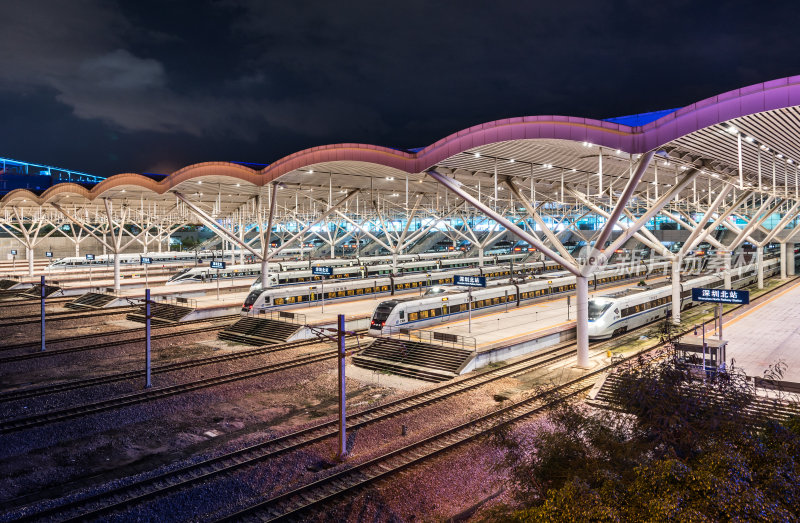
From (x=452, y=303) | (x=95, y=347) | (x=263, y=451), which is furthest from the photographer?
(x=452, y=303)

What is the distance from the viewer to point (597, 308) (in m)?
26.3

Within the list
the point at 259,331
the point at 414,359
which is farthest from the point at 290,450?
the point at 259,331

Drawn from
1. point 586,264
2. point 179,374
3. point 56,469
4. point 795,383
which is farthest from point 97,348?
point 795,383

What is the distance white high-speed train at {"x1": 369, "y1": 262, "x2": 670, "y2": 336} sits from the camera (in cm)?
2647

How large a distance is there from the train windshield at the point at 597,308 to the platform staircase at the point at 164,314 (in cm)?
2520

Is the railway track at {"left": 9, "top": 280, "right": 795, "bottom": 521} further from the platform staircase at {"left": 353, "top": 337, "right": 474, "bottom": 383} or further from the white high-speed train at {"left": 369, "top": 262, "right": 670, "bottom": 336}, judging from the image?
the white high-speed train at {"left": 369, "top": 262, "right": 670, "bottom": 336}

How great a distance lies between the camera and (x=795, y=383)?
53.5ft

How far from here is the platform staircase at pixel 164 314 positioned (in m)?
Answer: 34.7

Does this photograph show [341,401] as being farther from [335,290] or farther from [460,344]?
[335,290]

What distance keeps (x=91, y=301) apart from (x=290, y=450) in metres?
35.8

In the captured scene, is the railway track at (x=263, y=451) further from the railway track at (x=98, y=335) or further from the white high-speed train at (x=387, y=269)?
the white high-speed train at (x=387, y=269)

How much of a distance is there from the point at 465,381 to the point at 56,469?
1312cm

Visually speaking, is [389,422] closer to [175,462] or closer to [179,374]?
[175,462]

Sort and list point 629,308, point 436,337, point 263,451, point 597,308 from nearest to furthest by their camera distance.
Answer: point 263,451, point 436,337, point 597,308, point 629,308
